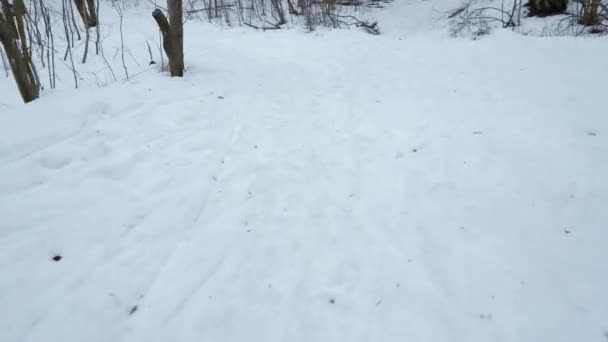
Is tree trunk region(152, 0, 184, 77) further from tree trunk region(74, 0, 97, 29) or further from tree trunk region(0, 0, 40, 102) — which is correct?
tree trunk region(74, 0, 97, 29)

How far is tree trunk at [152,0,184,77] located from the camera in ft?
14.4

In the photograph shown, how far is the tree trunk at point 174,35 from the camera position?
172 inches

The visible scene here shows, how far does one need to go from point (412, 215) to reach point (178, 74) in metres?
3.73

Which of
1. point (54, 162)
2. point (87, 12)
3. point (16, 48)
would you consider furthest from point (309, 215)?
point (87, 12)

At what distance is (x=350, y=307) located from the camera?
5.57ft

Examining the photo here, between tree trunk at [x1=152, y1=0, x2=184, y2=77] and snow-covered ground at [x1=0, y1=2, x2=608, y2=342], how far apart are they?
670mm

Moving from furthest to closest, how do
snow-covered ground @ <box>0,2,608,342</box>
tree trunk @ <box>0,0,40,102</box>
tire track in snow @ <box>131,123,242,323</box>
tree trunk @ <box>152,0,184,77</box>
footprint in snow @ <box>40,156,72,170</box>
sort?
tree trunk @ <box>152,0,184,77</box> < tree trunk @ <box>0,0,40,102</box> < footprint in snow @ <box>40,156,72,170</box> < tire track in snow @ <box>131,123,242,323</box> < snow-covered ground @ <box>0,2,608,342</box>

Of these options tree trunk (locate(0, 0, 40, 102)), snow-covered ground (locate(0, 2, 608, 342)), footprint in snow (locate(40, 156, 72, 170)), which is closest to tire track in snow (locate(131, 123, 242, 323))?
→ snow-covered ground (locate(0, 2, 608, 342))

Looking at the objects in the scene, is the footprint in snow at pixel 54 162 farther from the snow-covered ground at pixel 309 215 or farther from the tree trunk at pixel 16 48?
the tree trunk at pixel 16 48

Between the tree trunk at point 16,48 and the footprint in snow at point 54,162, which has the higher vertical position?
the tree trunk at point 16,48

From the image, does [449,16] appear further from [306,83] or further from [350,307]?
[350,307]

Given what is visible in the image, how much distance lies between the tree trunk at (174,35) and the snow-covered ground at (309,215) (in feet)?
2.20

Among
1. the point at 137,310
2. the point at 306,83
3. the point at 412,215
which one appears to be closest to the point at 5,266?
the point at 137,310

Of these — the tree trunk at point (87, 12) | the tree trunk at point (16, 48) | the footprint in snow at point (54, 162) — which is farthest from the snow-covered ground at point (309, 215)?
the tree trunk at point (87, 12)
